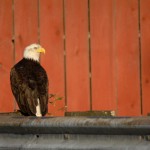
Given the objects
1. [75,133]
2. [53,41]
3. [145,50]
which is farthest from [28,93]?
[75,133]

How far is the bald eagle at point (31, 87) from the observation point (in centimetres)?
591

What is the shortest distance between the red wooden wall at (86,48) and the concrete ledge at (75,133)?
2759 mm

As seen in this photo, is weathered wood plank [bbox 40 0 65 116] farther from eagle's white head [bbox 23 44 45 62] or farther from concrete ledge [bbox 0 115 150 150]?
concrete ledge [bbox 0 115 150 150]

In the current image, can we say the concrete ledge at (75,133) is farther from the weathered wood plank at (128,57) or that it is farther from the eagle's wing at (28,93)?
the weathered wood plank at (128,57)

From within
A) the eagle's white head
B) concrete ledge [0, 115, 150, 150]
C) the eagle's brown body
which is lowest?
concrete ledge [0, 115, 150, 150]

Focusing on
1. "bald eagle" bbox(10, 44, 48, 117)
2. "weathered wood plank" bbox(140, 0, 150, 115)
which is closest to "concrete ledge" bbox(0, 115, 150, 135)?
"bald eagle" bbox(10, 44, 48, 117)

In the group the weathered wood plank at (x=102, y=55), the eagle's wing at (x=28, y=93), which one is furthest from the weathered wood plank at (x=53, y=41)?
the weathered wood plank at (x=102, y=55)

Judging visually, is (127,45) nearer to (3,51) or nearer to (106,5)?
(106,5)

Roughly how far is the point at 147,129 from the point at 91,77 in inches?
130

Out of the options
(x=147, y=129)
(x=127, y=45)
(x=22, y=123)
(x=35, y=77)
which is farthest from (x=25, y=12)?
(x=147, y=129)

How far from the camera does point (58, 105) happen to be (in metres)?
6.08

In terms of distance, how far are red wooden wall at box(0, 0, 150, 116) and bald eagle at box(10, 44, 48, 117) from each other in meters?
0.14

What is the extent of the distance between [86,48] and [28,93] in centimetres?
72

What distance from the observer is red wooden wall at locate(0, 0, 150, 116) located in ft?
19.8
